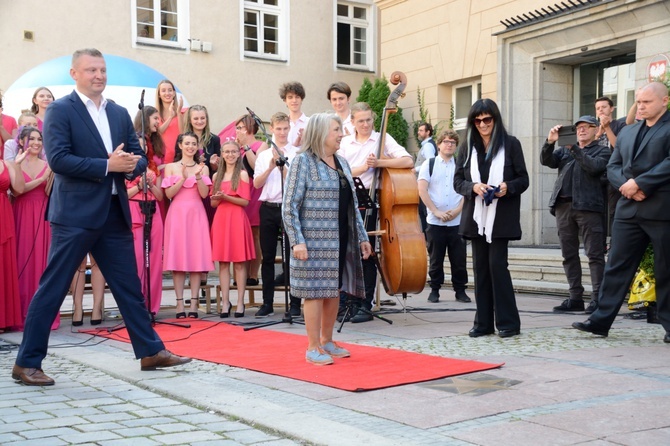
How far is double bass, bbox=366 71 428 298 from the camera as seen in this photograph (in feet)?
25.4

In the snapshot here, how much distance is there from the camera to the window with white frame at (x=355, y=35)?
24.6m

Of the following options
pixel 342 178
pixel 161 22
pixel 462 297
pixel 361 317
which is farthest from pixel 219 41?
pixel 342 178

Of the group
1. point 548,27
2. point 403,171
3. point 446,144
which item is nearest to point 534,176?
point 548,27

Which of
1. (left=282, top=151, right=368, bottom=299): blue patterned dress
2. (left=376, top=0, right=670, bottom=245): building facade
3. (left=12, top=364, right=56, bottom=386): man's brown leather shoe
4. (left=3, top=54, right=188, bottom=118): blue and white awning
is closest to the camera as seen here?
(left=12, top=364, right=56, bottom=386): man's brown leather shoe

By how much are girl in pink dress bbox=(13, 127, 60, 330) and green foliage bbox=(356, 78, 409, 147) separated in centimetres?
1240

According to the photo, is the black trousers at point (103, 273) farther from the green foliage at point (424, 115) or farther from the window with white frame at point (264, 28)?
the window with white frame at point (264, 28)

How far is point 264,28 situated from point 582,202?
1559 centimetres

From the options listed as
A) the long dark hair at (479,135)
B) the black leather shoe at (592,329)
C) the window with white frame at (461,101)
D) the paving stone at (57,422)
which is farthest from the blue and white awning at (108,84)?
the paving stone at (57,422)

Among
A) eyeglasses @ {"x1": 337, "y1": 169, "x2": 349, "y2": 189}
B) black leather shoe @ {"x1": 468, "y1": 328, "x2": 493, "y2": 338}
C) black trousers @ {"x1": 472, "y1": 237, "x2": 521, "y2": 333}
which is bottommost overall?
black leather shoe @ {"x1": 468, "y1": 328, "x2": 493, "y2": 338}

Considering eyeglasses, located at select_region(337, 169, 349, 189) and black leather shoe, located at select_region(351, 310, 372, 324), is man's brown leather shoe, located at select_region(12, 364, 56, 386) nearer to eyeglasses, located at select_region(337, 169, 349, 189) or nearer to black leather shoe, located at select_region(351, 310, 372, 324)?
eyeglasses, located at select_region(337, 169, 349, 189)

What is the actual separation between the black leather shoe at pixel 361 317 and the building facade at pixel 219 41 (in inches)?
532

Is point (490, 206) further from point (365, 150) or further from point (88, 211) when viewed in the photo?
point (88, 211)

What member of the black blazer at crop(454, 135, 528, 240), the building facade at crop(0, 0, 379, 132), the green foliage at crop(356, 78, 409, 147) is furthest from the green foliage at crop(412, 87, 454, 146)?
the black blazer at crop(454, 135, 528, 240)

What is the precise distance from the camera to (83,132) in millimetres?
5734
